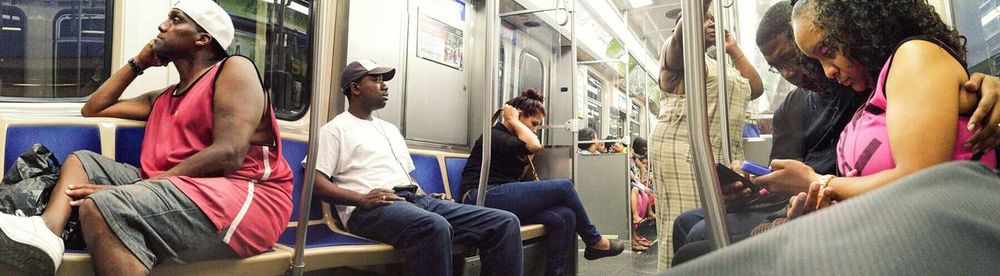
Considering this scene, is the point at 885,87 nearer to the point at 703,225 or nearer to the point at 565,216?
the point at 703,225

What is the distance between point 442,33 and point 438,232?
2.01 m

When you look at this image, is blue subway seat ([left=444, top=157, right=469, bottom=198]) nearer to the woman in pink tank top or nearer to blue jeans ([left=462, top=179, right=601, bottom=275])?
blue jeans ([left=462, top=179, right=601, bottom=275])

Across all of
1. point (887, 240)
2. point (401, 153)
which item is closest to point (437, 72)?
point (401, 153)

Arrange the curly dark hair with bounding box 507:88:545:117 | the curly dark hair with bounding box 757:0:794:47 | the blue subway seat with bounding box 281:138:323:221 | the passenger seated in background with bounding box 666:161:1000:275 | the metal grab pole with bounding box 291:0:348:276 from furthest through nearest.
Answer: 1. the curly dark hair with bounding box 507:88:545:117
2. the blue subway seat with bounding box 281:138:323:221
3. the metal grab pole with bounding box 291:0:348:276
4. the curly dark hair with bounding box 757:0:794:47
5. the passenger seated in background with bounding box 666:161:1000:275

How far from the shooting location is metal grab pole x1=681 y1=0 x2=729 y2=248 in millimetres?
1122

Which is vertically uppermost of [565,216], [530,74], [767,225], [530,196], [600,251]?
[530,74]

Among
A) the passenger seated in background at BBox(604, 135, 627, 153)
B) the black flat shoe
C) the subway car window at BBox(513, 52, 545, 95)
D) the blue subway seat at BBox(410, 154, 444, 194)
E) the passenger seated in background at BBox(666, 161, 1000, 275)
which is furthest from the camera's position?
the passenger seated in background at BBox(604, 135, 627, 153)

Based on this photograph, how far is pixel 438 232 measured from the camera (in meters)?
1.98

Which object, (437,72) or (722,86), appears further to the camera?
(437,72)

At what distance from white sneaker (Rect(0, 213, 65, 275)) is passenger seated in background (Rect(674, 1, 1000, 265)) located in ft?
4.77

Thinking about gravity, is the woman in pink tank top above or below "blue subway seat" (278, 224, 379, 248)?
above

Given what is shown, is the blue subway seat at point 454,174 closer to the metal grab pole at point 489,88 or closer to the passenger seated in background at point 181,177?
the metal grab pole at point 489,88

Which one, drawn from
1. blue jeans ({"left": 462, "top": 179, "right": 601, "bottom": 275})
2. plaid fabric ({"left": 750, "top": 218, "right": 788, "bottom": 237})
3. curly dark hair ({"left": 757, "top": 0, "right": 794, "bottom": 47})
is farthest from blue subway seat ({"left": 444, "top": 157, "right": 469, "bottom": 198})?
plaid fabric ({"left": 750, "top": 218, "right": 788, "bottom": 237})

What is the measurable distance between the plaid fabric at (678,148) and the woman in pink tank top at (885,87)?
0.51m
